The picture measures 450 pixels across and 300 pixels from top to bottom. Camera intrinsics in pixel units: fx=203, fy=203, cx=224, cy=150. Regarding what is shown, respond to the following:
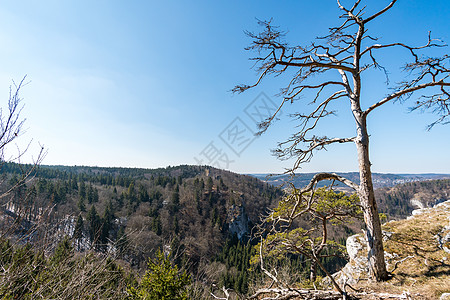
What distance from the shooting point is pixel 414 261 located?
14.9 feet

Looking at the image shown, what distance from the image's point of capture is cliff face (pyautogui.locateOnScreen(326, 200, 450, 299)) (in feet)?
11.9

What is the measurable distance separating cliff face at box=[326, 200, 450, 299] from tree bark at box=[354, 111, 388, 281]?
10.6 inches

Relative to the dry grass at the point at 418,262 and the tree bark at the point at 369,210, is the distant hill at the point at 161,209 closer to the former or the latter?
the dry grass at the point at 418,262

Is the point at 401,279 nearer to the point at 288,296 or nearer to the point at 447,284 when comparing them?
the point at 447,284

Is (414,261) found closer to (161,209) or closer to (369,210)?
(369,210)

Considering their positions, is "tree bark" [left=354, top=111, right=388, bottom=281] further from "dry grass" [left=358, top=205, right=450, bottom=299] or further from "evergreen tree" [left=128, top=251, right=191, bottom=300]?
"evergreen tree" [left=128, top=251, right=191, bottom=300]

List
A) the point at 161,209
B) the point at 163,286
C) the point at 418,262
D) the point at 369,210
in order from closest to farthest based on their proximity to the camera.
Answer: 1. the point at 369,210
2. the point at 418,262
3. the point at 163,286
4. the point at 161,209

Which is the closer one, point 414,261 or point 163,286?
point 414,261

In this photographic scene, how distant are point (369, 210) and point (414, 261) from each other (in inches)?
69.2

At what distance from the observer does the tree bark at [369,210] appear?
4.07 metres

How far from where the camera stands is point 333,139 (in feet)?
16.0

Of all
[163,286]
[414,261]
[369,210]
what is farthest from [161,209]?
[369,210]

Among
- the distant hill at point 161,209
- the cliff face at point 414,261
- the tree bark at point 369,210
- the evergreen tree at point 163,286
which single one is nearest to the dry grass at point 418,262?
the cliff face at point 414,261

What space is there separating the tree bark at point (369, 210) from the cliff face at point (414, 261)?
27cm
